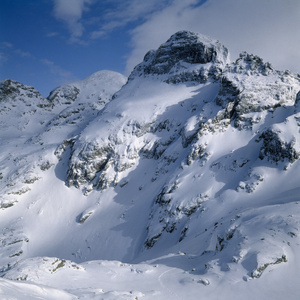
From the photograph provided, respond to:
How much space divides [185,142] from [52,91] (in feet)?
338

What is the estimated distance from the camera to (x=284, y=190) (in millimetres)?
26906

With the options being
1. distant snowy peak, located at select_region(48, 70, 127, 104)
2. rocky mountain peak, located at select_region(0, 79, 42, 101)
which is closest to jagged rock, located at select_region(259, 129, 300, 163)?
distant snowy peak, located at select_region(48, 70, 127, 104)

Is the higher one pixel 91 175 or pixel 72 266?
pixel 91 175

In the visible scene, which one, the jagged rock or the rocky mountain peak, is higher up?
the rocky mountain peak

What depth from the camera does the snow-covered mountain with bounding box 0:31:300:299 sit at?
1384 cm

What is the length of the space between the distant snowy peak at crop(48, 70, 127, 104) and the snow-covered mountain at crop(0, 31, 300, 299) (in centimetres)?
4143

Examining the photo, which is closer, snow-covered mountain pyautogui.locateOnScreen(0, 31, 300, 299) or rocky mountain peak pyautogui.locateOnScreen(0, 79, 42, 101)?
snow-covered mountain pyautogui.locateOnScreen(0, 31, 300, 299)

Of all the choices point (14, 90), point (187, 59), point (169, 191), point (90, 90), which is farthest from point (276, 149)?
point (14, 90)

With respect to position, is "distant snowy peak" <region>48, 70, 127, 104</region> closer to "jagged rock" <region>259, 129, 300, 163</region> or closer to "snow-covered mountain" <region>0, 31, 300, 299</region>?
"snow-covered mountain" <region>0, 31, 300, 299</region>

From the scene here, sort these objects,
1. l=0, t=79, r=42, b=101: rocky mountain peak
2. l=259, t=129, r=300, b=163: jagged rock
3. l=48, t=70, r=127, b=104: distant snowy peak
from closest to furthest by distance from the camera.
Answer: l=259, t=129, r=300, b=163: jagged rock, l=0, t=79, r=42, b=101: rocky mountain peak, l=48, t=70, r=127, b=104: distant snowy peak

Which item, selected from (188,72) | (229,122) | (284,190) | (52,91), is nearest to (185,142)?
(229,122)

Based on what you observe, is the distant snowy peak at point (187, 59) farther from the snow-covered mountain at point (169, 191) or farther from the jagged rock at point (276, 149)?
the jagged rock at point (276, 149)

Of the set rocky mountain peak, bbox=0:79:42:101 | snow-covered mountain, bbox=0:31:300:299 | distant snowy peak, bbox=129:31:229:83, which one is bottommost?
snow-covered mountain, bbox=0:31:300:299

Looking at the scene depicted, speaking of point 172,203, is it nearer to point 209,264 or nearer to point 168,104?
point 209,264
